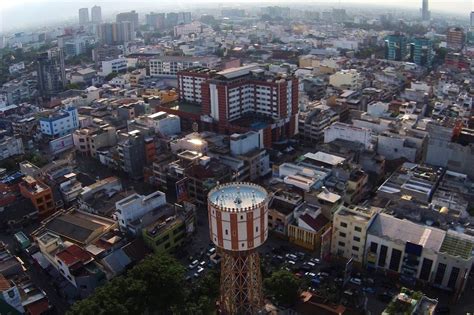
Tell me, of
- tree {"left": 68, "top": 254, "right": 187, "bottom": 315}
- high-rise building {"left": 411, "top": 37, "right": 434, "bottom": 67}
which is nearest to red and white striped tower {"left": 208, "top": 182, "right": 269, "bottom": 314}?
tree {"left": 68, "top": 254, "right": 187, "bottom": 315}

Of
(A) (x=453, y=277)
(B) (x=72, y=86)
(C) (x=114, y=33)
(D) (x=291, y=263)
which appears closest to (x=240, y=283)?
(D) (x=291, y=263)

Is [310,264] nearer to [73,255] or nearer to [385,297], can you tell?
[385,297]

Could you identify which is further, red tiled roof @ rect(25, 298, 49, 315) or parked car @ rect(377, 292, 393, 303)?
parked car @ rect(377, 292, 393, 303)

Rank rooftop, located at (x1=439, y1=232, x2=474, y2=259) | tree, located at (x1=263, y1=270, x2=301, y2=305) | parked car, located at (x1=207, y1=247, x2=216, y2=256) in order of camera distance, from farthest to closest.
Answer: parked car, located at (x1=207, y1=247, x2=216, y2=256) → rooftop, located at (x1=439, y1=232, x2=474, y2=259) → tree, located at (x1=263, y1=270, x2=301, y2=305)

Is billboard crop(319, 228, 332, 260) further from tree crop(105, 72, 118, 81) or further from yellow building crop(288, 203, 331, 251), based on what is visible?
tree crop(105, 72, 118, 81)

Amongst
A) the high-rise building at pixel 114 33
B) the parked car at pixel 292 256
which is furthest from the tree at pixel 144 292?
the high-rise building at pixel 114 33

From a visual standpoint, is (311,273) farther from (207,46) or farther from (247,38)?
(247,38)

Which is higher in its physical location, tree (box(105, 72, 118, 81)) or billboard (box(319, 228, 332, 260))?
tree (box(105, 72, 118, 81))
